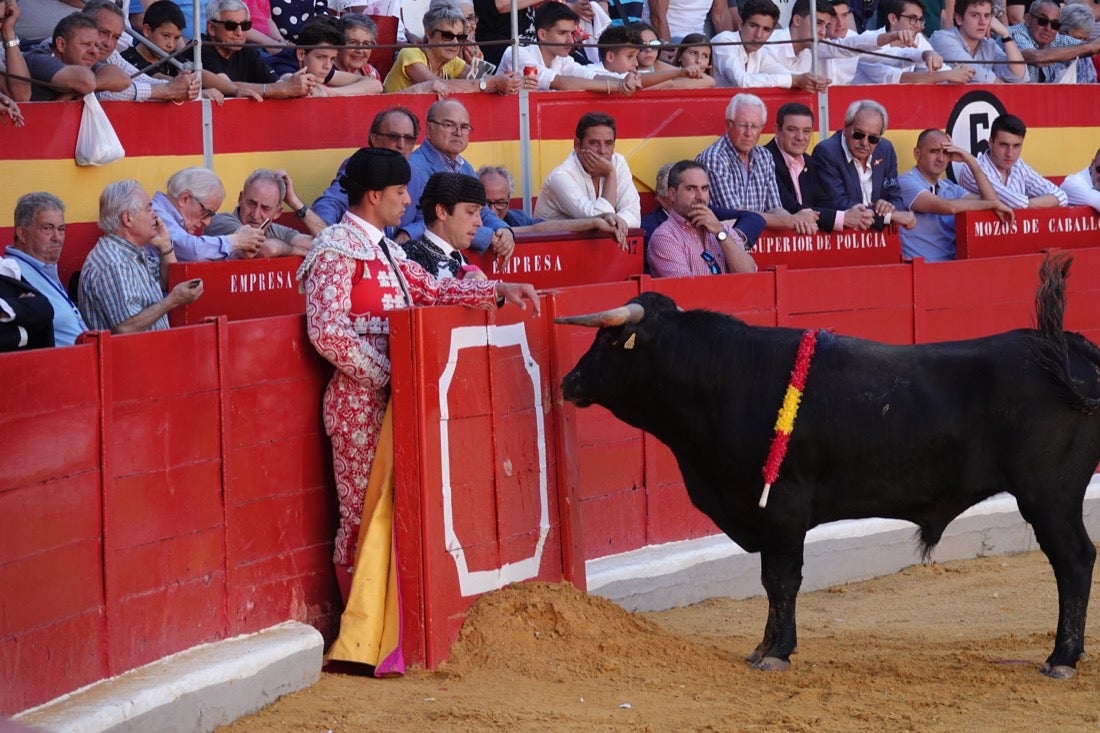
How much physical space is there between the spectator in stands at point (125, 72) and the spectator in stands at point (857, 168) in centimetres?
347

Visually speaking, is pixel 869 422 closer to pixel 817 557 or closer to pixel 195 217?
pixel 817 557

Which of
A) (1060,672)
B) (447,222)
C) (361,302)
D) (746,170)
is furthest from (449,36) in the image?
(1060,672)

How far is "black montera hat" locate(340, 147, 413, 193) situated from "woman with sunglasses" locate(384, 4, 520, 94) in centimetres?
296

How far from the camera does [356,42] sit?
8.40m

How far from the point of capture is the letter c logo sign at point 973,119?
35.0ft

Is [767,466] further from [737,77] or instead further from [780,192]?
[737,77]

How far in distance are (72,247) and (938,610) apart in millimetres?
4168

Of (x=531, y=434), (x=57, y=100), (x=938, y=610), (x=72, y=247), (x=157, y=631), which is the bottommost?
(x=938, y=610)

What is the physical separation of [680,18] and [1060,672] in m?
6.20

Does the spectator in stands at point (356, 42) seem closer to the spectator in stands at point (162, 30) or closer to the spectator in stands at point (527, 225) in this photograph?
the spectator in stands at point (162, 30)

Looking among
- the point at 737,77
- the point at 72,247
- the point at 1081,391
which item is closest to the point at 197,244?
the point at 72,247

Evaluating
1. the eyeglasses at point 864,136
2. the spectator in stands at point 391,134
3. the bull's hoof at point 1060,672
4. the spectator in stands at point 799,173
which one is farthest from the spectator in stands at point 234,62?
the bull's hoof at point 1060,672

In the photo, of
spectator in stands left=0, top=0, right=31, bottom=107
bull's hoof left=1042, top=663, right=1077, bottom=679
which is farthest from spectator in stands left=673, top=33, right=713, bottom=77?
bull's hoof left=1042, top=663, right=1077, bottom=679

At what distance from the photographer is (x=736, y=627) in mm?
6816
